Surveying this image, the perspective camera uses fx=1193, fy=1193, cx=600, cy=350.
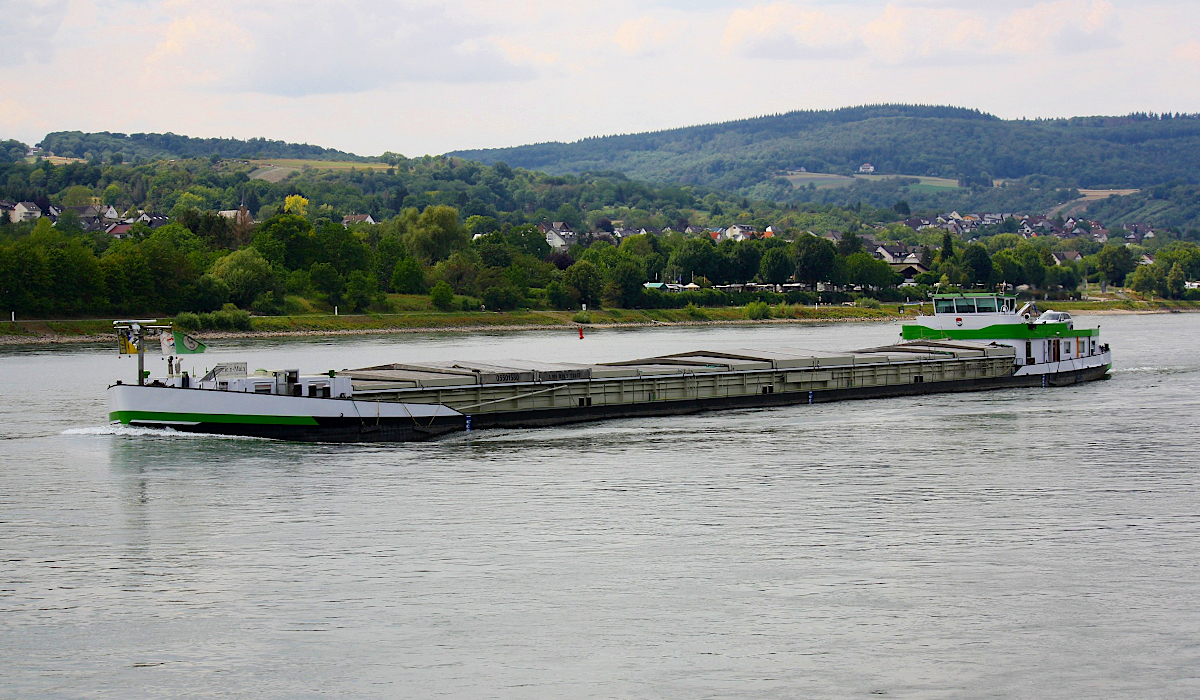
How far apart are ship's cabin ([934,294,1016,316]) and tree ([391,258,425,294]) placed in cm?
8593

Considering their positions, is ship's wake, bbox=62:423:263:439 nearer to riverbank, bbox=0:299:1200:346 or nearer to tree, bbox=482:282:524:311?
riverbank, bbox=0:299:1200:346

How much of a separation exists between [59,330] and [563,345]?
4415cm

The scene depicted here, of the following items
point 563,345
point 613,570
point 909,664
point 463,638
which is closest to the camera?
point 909,664

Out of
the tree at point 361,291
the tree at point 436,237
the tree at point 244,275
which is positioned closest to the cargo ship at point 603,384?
the tree at point 244,275

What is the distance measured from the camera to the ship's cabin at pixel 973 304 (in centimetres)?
6406

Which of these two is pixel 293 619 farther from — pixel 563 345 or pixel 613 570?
pixel 563 345

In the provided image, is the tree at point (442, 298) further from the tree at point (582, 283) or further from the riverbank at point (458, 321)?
the tree at point (582, 283)

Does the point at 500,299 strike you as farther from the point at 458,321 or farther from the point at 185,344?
the point at 185,344

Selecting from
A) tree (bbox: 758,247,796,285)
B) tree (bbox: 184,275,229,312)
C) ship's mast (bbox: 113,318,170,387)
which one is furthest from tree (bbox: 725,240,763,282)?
ship's mast (bbox: 113,318,170,387)

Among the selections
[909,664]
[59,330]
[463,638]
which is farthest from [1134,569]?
[59,330]

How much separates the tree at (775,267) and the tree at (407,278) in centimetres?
5639

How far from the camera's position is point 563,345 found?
99.4 metres

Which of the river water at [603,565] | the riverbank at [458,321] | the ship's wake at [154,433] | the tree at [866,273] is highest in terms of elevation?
the tree at [866,273]

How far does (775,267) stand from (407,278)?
5977cm
